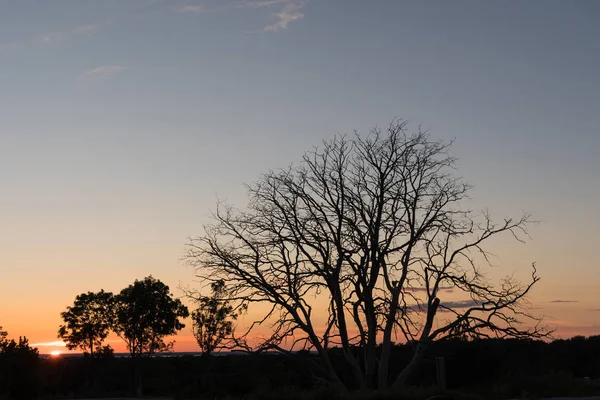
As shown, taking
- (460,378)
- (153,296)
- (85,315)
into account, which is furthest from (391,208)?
(85,315)

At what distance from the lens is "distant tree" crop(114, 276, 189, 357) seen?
56688mm

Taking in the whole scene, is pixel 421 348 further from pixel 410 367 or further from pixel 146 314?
pixel 146 314

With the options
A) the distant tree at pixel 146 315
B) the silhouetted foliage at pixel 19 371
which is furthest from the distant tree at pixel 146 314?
the silhouetted foliage at pixel 19 371

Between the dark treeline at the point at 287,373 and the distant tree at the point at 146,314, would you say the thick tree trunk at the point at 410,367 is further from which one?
the distant tree at the point at 146,314

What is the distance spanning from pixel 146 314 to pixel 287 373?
1428 centimetres

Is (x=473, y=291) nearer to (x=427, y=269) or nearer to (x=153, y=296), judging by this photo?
(x=427, y=269)

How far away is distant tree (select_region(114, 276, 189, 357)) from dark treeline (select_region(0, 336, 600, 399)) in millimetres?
2009

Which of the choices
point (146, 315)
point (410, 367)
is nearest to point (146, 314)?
point (146, 315)

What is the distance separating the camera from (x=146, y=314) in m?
56.7

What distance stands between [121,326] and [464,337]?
36.8 meters

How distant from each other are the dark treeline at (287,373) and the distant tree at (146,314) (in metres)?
2.01

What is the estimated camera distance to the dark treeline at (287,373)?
2881 cm

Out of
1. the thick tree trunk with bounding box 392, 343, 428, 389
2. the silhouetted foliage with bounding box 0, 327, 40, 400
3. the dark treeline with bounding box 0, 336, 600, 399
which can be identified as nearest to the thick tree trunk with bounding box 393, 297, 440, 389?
the thick tree trunk with bounding box 392, 343, 428, 389

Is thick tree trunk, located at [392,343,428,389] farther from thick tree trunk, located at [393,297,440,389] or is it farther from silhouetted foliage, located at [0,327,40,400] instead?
silhouetted foliage, located at [0,327,40,400]
